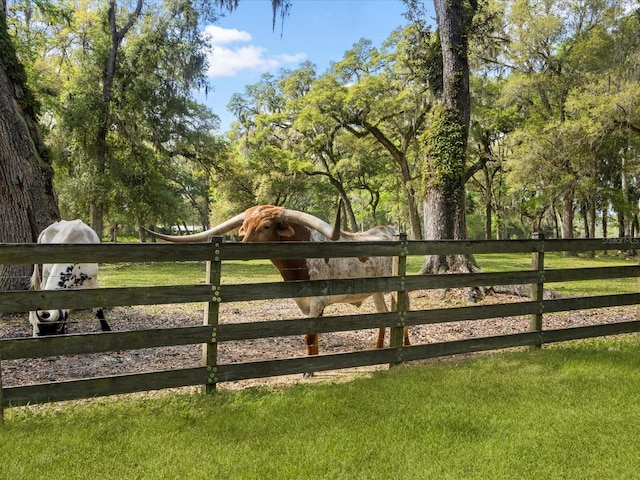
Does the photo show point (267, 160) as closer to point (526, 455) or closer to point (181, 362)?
point (181, 362)

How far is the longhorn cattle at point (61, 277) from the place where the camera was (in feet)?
18.0

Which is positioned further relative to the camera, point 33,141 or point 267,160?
point 267,160

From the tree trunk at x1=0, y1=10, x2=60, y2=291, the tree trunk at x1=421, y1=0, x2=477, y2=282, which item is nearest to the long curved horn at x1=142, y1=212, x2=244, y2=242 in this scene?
the tree trunk at x1=0, y1=10, x2=60, y2=291

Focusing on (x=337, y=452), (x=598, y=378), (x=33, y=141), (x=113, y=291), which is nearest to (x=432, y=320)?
(x=598, y=378)

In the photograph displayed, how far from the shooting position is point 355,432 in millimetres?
3492

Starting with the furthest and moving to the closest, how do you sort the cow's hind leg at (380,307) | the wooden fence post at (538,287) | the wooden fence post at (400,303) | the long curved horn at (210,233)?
the cow's hind leg at (380,307) → the wooden fence post at (538,287) → the wooden fence post at (400,303) → the long curved horn at (210,233)

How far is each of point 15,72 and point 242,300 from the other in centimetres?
776

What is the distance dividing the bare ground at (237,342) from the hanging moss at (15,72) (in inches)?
156

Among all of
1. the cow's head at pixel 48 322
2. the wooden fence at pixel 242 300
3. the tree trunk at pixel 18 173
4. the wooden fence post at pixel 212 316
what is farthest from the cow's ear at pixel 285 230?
the tree trunk at pixel 18 173

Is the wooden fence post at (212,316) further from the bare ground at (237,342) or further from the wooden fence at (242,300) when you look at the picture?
the bare ground at (237,342)

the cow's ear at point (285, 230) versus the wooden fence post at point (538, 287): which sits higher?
the cow's ear at point (285, 230)

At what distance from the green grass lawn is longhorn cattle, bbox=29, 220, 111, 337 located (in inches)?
72.3

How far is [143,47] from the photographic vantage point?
21047 millimetres

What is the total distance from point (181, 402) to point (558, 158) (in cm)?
2587
